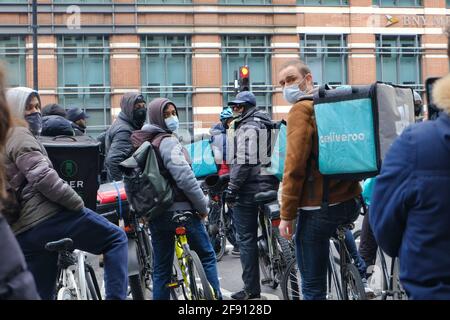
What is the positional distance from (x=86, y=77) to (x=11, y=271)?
32.3m

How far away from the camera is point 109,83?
111 feet

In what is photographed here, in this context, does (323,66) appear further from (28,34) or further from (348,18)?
(28,34)

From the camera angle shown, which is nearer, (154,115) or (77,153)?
(77,153)

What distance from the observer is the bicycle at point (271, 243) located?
19.4 ft

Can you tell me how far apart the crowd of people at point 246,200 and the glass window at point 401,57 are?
29.4 metres

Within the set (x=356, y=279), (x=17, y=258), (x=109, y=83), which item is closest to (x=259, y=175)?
(x=356, y=279)

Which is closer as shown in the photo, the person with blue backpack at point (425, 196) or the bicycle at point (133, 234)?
the person with blue backpack at point (425, 196)

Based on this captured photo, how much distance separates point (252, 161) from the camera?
6086 mm

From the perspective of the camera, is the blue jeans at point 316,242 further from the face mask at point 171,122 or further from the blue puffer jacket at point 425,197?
the blue puffer jacket at point 425,197

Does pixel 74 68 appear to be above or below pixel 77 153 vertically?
above

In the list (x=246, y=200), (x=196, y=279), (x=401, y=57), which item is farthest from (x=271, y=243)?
(x=401, y=57)

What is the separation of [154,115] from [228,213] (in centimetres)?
384

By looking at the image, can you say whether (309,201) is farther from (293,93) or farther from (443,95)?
(443,95)

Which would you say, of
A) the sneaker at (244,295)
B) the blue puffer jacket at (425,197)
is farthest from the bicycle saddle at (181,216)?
the blue puffer jacket at (425,197)
